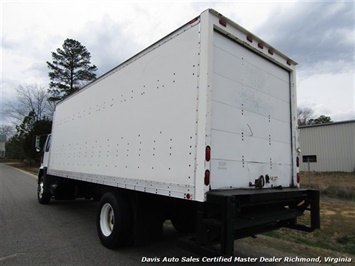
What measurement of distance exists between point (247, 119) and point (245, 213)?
4.63 ft

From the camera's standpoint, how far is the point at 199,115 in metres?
3.60

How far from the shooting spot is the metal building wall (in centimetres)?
2277

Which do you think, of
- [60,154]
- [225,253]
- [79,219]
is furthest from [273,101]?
[60,154]

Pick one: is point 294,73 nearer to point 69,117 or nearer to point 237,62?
point 237,62

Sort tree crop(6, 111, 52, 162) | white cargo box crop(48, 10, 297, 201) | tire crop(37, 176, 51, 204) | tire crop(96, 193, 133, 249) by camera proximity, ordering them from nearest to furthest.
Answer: white cargo box crop(48, 10, 297, 201) → tire crop(96, 193, 133, 249) → tire crop(37, 176, 51, 204) → tree crop(6, 111, 52, 162)

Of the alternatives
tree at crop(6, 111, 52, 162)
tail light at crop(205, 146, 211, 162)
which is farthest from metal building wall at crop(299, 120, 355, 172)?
tree at crop(6, 111, 52, 162)

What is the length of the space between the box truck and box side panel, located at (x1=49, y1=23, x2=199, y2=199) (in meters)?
0.02

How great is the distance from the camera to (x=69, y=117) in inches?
325

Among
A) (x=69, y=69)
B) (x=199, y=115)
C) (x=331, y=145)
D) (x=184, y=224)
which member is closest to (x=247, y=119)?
(x=199, y=115)

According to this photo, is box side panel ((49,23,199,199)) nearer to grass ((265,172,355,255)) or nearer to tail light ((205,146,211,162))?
tail light ((205,146,211,162))

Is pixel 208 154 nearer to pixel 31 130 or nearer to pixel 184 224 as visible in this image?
pixel 184 224

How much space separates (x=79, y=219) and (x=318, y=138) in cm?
2341

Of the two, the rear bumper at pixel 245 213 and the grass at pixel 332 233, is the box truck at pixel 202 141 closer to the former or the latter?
the rear bumper at pixel 245 213

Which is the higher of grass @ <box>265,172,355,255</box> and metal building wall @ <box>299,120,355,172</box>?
metal building wall @ <box>299,120,355,172</box>
